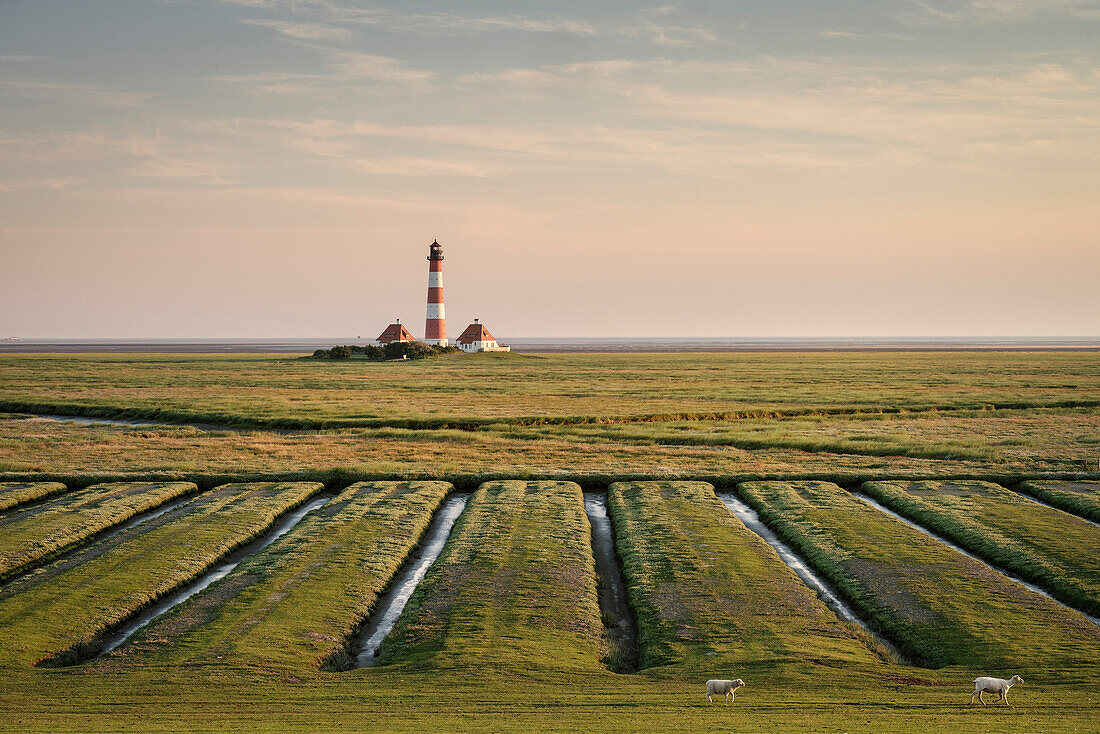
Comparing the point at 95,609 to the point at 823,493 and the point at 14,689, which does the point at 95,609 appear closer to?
the point at 14,689

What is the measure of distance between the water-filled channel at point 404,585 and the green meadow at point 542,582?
349mm

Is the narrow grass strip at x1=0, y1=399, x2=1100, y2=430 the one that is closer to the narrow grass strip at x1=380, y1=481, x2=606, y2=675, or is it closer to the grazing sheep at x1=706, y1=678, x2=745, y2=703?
the narrow grass strip at x1=380, y1=481, x2=606, y2=675

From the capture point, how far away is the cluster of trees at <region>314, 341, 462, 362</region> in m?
137

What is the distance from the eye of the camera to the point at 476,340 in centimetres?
16338

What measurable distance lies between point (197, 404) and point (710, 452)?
44664 millimetres

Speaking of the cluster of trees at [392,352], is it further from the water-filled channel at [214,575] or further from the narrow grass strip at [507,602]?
the narrow grass strip at [507,602]

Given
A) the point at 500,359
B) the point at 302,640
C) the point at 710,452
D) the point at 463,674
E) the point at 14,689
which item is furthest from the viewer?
the point at 500,359

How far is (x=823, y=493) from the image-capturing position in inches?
1319

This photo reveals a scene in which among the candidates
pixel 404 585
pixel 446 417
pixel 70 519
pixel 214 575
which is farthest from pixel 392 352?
pixel 404 585

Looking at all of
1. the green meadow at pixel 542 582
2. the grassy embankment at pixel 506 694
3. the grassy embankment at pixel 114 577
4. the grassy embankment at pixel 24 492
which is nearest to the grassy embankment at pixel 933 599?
the green meadow at pixel 542 582

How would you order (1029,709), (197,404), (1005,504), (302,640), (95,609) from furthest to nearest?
(197,404)
(1005,504)
(95,609)
(302,640)
(1029,709)

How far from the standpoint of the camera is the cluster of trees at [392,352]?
137 meters

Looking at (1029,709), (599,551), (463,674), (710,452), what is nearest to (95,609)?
(463,674)

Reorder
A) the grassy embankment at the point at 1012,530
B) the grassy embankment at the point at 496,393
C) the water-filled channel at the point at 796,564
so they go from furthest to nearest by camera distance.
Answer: the grassy embankment at the point at 496,393 → the grassy embankment at the point at 1012,530 → the water-filled channel at the point at 796,564
